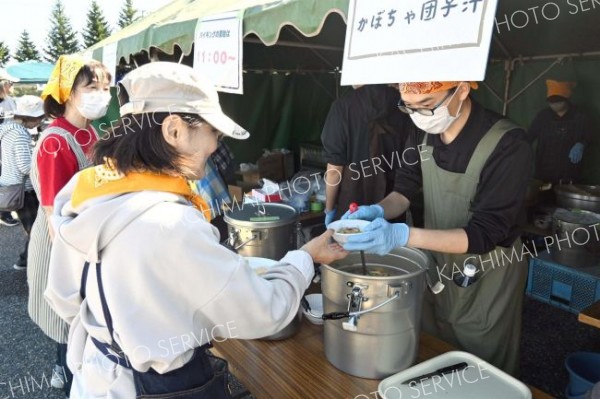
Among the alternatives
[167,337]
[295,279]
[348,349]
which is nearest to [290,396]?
[348,349]

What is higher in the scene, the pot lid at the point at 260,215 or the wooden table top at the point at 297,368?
the pot lid at the point at 260,215

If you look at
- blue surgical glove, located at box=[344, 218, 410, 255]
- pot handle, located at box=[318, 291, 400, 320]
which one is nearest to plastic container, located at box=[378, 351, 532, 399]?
pot handle, located at box=[318, 291, 400, 320]

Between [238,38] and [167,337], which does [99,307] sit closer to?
[167,337]

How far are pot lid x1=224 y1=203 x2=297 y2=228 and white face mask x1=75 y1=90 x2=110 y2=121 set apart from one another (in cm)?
81

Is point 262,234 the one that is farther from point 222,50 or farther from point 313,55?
point 313,55

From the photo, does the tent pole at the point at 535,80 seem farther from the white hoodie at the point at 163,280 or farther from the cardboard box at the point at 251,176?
the white hoodie at the point at 163,280

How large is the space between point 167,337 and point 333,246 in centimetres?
61

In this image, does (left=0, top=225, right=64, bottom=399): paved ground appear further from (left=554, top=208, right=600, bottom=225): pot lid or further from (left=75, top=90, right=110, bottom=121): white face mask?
(left=554, top=208, right=600, bottom=225): pot lid

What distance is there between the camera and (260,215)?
2.05 metres

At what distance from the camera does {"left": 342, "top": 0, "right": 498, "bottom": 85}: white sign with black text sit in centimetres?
118

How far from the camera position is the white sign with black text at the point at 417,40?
1.18m

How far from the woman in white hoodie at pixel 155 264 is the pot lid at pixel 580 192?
328 cm

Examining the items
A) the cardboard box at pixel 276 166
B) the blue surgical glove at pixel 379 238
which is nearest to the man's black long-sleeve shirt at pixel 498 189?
the blue surgical glove at pixel 379 238

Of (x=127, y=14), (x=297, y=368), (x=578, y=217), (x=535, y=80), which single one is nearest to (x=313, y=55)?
(x=535, y=80)
